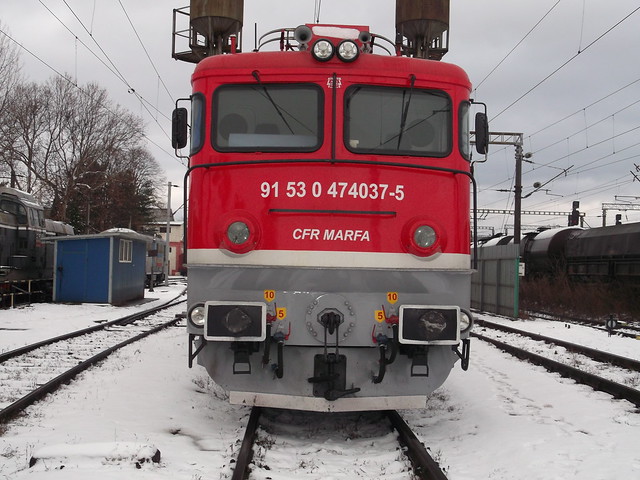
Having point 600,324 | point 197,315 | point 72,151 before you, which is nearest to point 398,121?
point 197,315

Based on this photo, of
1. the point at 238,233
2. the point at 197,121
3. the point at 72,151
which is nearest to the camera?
the point at 238,233

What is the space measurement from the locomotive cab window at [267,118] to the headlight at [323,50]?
0.27 m

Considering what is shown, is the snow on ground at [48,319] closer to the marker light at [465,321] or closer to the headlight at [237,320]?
the headlight at [237,320]

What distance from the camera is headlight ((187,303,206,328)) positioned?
550 cm

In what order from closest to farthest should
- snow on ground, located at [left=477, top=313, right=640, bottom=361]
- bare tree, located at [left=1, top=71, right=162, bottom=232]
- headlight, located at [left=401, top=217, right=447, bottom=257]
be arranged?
headlight, located at [left=401, top=217, right=447, bottom=257]
snow on ground, located at [left=477, top=313, right=640, bottom=361]
bare tree, located at [left=1, top=71, right=162, bottom=232]

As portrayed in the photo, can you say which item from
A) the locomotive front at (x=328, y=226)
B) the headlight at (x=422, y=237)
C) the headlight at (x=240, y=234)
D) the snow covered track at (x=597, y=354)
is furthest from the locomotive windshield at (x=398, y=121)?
the snow covered track at (x=597, y=354)

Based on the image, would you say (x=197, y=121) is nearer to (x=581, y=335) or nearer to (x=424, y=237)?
(x=424, y=237)

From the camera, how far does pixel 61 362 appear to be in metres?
9.65

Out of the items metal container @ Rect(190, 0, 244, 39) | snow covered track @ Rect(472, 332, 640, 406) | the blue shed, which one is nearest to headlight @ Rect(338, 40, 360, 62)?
snow covered track @ Rect(472, 332, 640, 406)

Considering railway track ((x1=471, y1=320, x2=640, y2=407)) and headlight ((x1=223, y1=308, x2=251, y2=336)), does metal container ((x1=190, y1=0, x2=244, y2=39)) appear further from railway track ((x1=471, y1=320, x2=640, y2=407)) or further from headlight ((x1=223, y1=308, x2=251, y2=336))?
headlight ((x1=223, y1=308, x2=251, y2=336))

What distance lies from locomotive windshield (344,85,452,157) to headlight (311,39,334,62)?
0.36 m

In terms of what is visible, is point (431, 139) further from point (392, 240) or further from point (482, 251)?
point (482, 251)

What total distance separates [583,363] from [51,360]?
8580 millimetres

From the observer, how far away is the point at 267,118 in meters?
5.79
